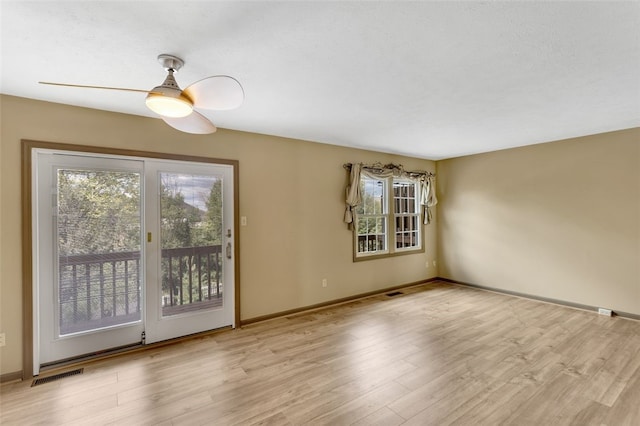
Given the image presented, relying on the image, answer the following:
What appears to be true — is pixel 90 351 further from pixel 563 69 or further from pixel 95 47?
pixel 563 69

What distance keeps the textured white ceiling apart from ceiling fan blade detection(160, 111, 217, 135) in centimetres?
35

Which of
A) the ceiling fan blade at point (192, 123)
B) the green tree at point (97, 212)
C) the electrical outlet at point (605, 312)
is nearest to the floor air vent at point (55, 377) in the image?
the green tree at point (97, 212)

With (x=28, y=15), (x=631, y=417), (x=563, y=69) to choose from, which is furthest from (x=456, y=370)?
(x=28, y=15)

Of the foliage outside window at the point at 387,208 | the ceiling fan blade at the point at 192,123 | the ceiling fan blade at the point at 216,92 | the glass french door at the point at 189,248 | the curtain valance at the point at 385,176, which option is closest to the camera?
the ceiling fan blade at the point at 216,92

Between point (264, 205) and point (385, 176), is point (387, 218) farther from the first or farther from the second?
point (264, 205)

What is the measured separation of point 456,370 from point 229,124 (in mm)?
3490

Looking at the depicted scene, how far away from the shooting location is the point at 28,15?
1.52m

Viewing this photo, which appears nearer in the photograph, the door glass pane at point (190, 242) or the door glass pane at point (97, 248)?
the door glass pane at point (97, 248)

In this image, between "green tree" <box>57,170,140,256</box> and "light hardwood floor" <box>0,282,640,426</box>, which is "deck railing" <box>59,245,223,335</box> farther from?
"light hardwood floor" <box>0,282,640,426</box>

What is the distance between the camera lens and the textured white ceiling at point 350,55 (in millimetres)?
1515

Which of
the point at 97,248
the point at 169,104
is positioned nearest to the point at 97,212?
the point at 97,248

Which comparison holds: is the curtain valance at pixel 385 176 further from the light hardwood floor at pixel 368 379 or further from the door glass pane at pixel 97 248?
the door glass pane at pixel 97 248

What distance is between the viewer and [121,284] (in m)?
2.94

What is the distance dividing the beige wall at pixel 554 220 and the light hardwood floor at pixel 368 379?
657 millimetres
